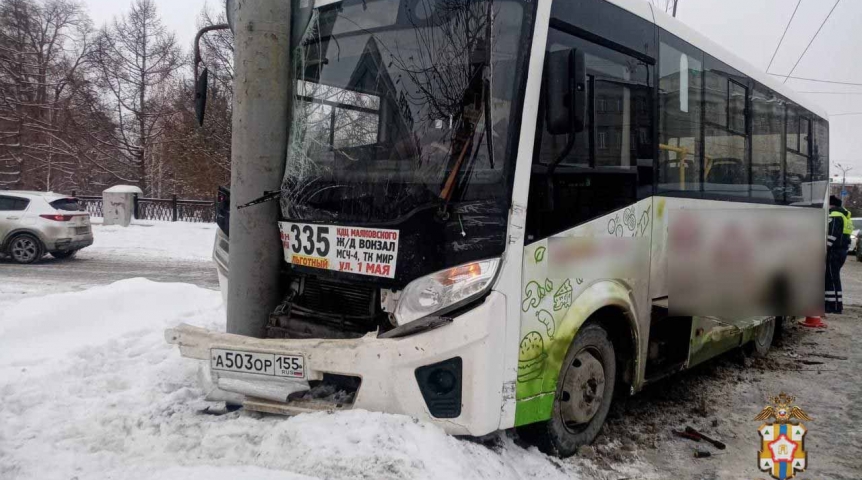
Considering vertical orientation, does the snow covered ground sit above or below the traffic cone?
above

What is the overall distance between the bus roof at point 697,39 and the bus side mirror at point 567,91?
1.16 meters

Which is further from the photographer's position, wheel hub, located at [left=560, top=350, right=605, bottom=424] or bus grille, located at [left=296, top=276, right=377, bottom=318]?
wheel hub, located at [left=560, top=350, right=605, bottom=424]

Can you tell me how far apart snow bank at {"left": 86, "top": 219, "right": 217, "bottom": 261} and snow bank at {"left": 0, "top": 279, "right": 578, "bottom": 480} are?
12.3 meters

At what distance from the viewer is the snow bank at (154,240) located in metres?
17.0

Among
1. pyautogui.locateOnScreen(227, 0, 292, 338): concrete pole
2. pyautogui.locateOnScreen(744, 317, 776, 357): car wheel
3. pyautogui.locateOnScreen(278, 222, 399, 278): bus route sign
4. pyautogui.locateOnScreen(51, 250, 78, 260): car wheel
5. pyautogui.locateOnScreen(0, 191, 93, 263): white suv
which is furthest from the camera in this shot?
pyautogui.locateOnScreen(51, 250, 78, 260): car wheel

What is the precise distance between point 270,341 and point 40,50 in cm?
4032

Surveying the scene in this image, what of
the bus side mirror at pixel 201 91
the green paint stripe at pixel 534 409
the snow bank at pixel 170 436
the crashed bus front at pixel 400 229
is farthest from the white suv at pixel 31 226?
the green paint stripe at pixel 534 409

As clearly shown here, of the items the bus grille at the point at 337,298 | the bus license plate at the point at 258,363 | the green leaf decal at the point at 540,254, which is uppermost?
the green leaf decal at the point at 540,254

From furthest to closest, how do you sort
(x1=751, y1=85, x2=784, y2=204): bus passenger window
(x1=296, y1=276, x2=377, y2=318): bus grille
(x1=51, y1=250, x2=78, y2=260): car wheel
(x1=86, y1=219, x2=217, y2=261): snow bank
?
(x1=86, y1=219, x2=217, y2=261): snow bank
(x1=51, y1=250, x2=78, y2=260): car wheel
(x1=751, y1=85, x2=784, y2=204): bus passenger window
(x1=296, y1=276, x2=377, y2=318): bus grille

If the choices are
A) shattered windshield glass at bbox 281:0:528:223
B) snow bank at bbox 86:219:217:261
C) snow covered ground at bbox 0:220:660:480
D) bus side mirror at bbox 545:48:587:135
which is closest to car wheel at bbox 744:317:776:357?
snow covered ground at bbox 0:220:660:480

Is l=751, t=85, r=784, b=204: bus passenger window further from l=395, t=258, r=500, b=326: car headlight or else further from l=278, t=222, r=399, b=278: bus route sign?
l=278, t=222, r=399, b=278: bus route sign

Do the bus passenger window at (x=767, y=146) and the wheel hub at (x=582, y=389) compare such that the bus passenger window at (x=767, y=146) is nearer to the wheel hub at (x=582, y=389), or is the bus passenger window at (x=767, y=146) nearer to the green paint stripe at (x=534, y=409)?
the wheel hub at (x=582, y=389)

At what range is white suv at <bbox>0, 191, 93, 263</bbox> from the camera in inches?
567

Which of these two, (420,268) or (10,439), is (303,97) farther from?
(10,439)
